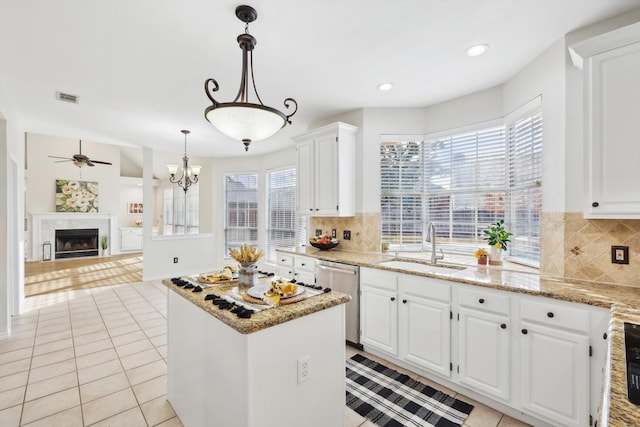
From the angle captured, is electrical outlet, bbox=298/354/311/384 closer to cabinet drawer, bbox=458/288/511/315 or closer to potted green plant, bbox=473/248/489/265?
cabinet drawer, bbox=458/288/511/315

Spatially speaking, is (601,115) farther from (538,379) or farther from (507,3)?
(538,379)

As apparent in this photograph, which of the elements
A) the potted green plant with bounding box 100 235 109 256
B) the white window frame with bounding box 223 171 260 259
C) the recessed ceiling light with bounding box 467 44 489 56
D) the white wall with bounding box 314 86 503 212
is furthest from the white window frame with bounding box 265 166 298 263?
the potted green plant with bounding box 100 235 109 256

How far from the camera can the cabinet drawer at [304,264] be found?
3438 millimetres

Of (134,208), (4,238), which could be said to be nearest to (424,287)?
(4,238)

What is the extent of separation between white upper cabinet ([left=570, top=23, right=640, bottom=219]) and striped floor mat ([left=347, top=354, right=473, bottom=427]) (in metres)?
1.64

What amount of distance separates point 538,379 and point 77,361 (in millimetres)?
3852

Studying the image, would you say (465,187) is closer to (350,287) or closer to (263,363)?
(350,287)

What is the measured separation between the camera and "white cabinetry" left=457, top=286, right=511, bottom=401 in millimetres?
2012

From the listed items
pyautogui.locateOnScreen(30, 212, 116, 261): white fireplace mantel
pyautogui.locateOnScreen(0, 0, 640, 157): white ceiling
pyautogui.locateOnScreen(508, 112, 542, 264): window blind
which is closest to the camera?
pyautogui.locateOnScreen(0, 0, 640, 157): white ceiling

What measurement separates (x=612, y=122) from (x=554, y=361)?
4.89 feet

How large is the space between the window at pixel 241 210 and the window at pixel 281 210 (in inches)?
17.9

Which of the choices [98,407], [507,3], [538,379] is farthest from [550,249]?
[98,407]

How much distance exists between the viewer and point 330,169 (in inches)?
144

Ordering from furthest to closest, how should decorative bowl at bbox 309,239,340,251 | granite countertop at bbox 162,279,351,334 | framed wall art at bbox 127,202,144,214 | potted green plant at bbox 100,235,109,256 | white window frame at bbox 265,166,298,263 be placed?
framed wall art at bbox 127,202,144,214 → potted green plant at bbox 100,235,109,256 → white window frame at bbox 265,166,298,263 → decorative bowl at bbox 309,239,340,251 → granite countertop at bbox 162,279,351,334
